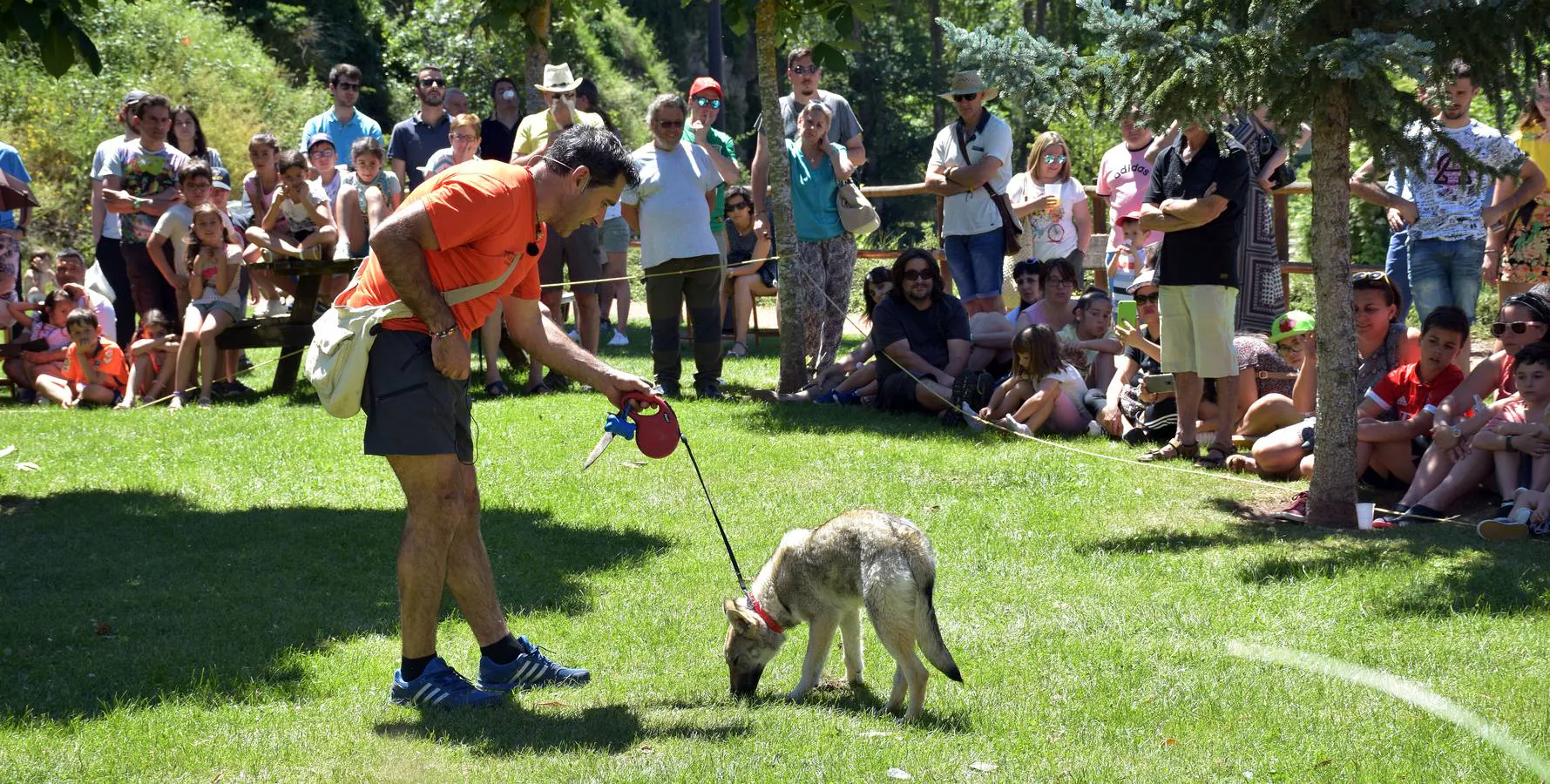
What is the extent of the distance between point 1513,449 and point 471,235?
17.9 ft

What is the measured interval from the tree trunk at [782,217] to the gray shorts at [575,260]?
2.23 meters

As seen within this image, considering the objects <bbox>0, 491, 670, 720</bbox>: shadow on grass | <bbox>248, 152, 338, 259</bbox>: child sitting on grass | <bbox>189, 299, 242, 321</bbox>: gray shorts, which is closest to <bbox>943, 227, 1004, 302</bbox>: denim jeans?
<bbox>0, 491, 670, 720</bbox>: shadow on grass

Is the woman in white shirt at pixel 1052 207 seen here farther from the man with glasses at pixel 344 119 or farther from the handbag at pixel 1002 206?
the man with glasses at pixel 344 119

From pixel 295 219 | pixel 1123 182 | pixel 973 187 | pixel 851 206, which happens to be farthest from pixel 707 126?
pixel 295 219

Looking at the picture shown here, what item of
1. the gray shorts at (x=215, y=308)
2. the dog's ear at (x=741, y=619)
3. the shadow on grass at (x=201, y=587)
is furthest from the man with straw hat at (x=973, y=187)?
the dog's ear at (x=741, y=619)

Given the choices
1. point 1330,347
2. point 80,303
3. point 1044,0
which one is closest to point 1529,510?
point 1330,347

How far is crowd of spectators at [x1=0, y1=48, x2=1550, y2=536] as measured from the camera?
8.36 metres

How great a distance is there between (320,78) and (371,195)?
921 inches

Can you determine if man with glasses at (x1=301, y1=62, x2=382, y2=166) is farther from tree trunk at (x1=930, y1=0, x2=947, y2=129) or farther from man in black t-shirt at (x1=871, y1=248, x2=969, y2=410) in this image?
tree trunk at (x1=930, y1=0, x2=947, y2=129)

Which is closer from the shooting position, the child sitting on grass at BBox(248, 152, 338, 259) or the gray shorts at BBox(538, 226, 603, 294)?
the child sitting on grass at BBox(248, 152, 338, 259)

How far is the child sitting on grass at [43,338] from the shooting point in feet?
44.1

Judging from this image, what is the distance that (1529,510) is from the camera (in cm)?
728

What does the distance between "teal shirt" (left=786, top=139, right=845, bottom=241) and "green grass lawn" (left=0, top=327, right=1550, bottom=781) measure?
278 cm

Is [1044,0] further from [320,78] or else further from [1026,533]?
[1026,533]
